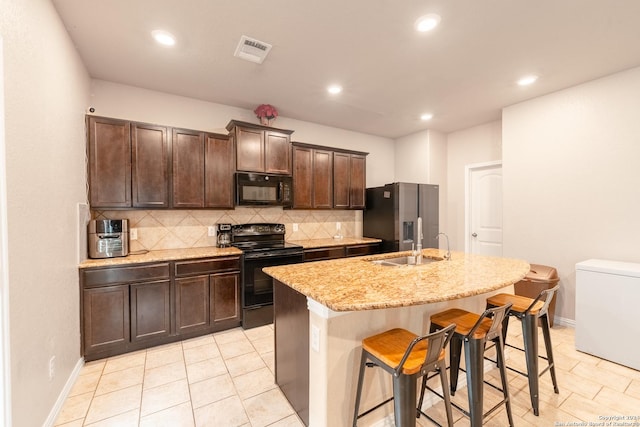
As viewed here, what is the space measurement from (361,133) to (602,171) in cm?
331

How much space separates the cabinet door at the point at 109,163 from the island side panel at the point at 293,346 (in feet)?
6.78

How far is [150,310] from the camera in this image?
275 cm

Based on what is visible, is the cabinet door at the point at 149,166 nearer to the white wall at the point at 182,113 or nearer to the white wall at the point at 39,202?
the white wall at the point at 182,113

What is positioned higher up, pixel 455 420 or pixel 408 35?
pixel 408 35

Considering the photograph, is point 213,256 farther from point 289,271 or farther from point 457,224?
point 457,224

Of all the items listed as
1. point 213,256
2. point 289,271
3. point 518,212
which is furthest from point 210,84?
point 518,212

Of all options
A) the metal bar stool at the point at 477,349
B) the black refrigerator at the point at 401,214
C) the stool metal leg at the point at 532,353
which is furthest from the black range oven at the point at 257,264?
the stool metal leg at the point at 532,353

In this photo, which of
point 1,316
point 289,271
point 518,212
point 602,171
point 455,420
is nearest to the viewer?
point 1,316

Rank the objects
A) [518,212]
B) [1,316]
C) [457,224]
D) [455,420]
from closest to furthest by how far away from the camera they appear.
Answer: [1,316], [455,420], [518,212], [457,224]

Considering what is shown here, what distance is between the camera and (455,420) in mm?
1809

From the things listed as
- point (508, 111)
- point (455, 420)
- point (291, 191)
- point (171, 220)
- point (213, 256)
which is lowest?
point (455, 420)

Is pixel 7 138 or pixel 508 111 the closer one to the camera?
pixel 7 138

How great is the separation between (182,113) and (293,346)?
3.13 meters

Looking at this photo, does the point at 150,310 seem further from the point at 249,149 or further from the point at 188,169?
the point at 249,149
